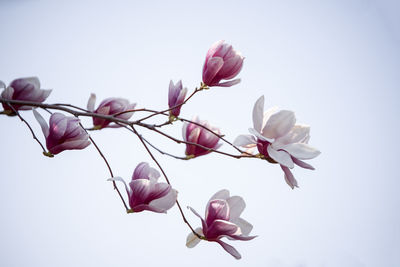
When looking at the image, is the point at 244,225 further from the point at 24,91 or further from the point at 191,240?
the point at 24,91

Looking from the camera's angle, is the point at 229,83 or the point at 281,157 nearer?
the point at 281,157

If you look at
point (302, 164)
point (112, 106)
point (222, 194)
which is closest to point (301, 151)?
point (302, 164)

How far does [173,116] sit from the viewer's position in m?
0.59

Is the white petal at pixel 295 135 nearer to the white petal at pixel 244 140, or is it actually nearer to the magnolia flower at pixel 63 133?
the white petal at pixel 244 140

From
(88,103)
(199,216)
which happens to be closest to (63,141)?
(88,103)

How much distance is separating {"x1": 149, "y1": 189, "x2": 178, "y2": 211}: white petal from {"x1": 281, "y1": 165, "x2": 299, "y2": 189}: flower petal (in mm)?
147

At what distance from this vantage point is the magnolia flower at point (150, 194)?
0.52 metres

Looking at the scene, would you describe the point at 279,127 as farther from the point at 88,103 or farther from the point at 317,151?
the point at 88,103

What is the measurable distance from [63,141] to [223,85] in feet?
0.81

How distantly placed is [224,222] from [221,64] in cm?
23

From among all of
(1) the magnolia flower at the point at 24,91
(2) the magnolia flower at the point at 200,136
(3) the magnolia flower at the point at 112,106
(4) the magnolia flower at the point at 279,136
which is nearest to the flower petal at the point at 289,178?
(4) the magnolia flower at the point at 279,136

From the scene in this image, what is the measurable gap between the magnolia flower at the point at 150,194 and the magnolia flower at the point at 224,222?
4cm

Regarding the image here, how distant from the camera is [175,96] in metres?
0.58

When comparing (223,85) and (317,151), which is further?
(223,85)
